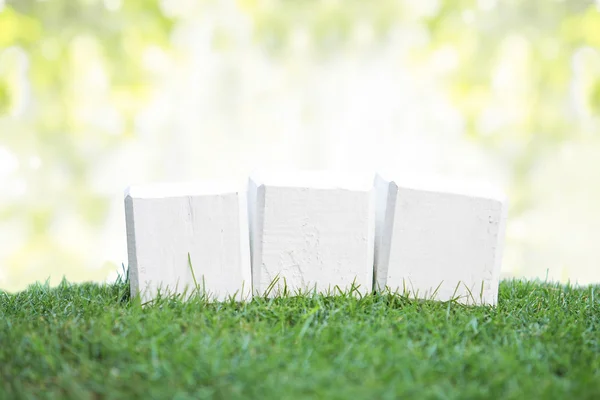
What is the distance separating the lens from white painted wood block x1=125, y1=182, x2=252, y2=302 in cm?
221

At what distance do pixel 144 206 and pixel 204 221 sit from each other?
0.20 meters

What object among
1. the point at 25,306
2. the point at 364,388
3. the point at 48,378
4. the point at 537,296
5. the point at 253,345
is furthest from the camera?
the point at 537,296

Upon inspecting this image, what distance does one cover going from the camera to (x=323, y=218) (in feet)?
7.48

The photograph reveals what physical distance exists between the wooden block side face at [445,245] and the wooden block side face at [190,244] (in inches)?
20.7

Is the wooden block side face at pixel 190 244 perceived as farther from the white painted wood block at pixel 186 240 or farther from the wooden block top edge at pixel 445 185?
the wooden block top edge at pixel 445 185

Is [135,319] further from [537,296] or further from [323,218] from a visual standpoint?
[537,296]

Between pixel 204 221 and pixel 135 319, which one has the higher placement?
pixel 204 221

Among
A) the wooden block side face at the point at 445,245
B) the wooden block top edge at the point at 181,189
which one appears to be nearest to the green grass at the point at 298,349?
the wooden block side face at the point at 445,245

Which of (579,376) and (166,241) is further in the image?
(166,241)

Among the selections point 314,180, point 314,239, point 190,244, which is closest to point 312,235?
point 314,239

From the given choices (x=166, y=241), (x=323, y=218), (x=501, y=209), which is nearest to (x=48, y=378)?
(x=166, y=241)

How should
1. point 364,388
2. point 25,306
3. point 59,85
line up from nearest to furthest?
point 364,388 < point 25,306 < point 59,85

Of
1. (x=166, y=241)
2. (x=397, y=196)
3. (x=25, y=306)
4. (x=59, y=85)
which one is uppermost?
(x=59, y=85)

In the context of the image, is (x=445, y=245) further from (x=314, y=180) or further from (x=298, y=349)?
(x=298, y=349)
